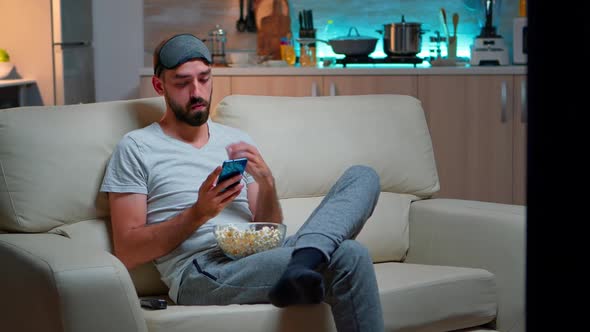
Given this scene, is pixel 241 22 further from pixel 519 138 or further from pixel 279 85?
pixel 519 138

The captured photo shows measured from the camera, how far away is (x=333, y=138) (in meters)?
2.79

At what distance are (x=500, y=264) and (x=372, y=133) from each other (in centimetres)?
63

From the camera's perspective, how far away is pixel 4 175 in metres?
2.26

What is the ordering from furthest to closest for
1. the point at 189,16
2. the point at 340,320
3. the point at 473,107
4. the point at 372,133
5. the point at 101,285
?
the point at 189,16 → the point at 473,107 → the point at 372,133 → the point at 340,320 → the point at 101,285

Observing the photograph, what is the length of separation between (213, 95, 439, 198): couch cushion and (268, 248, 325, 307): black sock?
699 millimetres

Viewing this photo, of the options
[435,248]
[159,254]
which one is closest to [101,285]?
[159,254]

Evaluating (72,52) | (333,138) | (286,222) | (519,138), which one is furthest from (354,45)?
(286,222)

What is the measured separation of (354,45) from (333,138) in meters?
2.32

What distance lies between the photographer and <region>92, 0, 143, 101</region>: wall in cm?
515

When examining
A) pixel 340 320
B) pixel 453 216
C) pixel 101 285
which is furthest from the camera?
pixel 453 216

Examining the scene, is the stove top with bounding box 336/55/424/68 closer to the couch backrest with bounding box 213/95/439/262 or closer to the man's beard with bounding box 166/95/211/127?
the couch backrest with bounding box 213/95/439/262
